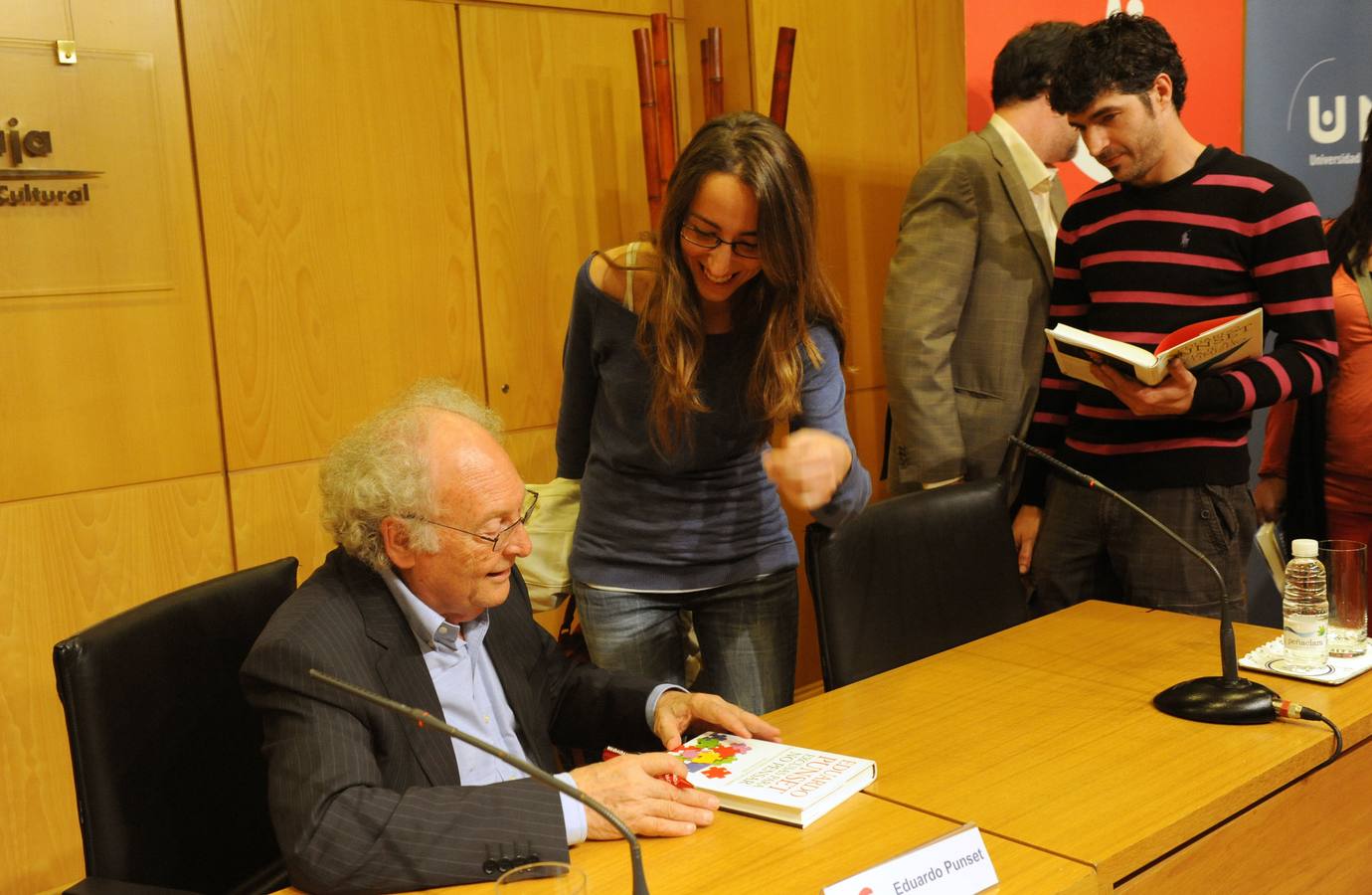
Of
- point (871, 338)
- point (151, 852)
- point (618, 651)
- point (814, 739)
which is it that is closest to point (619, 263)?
point (618, 651)

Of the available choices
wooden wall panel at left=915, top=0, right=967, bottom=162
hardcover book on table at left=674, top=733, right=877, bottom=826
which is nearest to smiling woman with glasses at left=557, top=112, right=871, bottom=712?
hardcover book on table at left=674, top=733, right=877, bottom=826

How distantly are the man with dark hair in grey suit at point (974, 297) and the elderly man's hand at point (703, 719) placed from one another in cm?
134

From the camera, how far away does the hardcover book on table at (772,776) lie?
150 centimetres

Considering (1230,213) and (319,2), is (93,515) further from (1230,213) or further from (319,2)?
(1230,213)

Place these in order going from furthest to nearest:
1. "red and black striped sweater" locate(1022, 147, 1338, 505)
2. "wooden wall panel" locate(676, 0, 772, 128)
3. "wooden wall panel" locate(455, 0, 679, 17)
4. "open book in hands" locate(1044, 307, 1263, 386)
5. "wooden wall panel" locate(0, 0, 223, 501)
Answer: "wooden wall panel" locate(676, 0, 772, 128), "wooden wall panel" locate(455, 0, 679, 17), "wooden wall panel" locate(0, 0, 223, 501), "red and black striped sweater" locate(1022, 147, 1338, 505), "open book in hands" locate(1044, 307, 1263, 386)

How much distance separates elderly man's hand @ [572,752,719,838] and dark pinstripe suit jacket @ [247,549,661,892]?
6 centimetres

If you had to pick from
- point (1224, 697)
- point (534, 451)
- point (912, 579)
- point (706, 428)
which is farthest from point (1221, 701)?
point (534, 451)

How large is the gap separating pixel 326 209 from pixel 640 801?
6.68 ft

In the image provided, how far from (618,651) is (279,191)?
1504 millimetres

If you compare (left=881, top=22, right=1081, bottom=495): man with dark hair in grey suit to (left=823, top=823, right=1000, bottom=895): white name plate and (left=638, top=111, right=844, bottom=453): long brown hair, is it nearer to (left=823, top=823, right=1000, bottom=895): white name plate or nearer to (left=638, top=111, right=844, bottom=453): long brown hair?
(left=638, top=111, right=844, bottom=453): long brown hair

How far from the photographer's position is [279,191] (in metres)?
2.96

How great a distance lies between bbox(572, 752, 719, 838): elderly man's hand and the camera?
1448 millimetres

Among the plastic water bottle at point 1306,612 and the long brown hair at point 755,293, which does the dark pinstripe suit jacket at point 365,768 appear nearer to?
the long brown hair at point 755,293

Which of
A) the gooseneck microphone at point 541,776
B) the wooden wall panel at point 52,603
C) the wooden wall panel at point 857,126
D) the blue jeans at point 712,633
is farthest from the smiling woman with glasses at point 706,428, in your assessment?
the wooden wall panel at point 857,126
